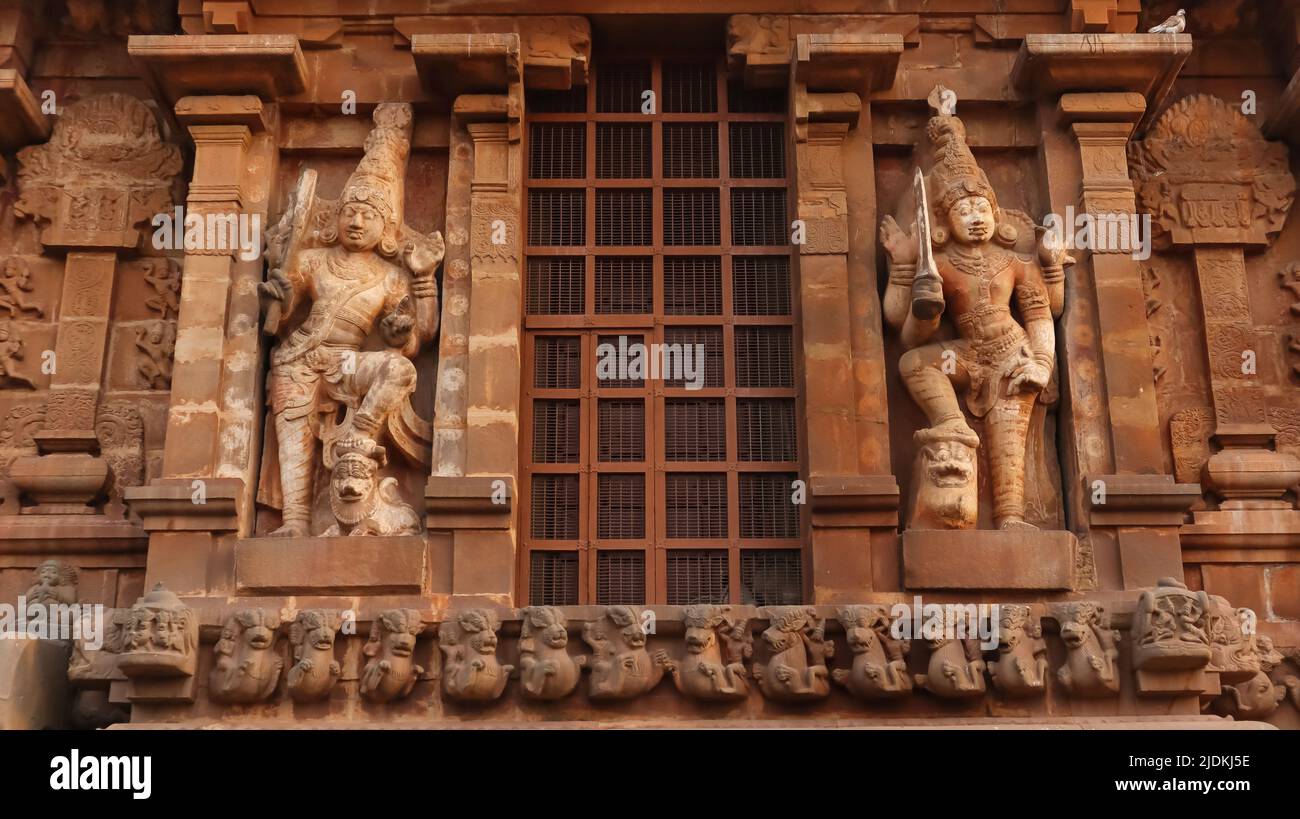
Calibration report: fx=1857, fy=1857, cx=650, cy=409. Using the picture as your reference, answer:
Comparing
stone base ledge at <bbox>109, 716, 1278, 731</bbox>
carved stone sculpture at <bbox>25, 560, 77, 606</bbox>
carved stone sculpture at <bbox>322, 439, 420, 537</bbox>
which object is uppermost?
carved stone sculpture at <bbox>322, 439, 420, 537</bbox>

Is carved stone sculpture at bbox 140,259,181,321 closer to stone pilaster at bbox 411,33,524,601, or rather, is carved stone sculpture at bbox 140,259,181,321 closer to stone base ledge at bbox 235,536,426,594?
stone pilaster at bbox 411,33,524,601

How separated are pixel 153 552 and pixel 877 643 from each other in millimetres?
4943

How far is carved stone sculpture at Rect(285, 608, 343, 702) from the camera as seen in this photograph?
12.0 meters

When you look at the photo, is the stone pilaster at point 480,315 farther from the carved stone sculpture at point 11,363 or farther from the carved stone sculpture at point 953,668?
the carved stone sculpture at point 11,363

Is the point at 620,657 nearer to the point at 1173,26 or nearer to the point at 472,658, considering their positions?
the point at 472,658

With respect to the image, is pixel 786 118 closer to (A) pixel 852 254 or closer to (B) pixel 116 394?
(A) pixel 852 254

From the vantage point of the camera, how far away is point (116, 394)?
1405cm

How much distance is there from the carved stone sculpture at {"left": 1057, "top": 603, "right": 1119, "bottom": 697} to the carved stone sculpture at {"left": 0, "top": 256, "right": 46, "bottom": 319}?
26.5 feet

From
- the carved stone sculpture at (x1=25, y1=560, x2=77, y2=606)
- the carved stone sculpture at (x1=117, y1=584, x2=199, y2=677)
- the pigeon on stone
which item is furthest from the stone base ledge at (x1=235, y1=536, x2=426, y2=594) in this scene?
the pigeon on stone

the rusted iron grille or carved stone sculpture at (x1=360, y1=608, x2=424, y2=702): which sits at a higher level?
the rusted iron grille

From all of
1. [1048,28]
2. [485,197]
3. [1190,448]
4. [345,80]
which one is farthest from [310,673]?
[1048,28]

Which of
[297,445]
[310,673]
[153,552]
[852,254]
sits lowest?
[310,673]

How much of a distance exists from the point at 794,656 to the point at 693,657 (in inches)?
25.8

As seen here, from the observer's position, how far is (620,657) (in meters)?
12.0
